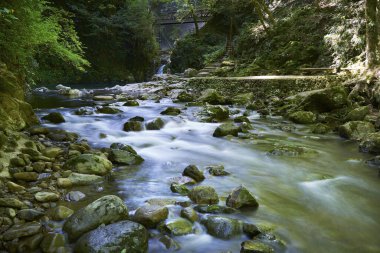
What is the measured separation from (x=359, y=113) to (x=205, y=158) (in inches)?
182

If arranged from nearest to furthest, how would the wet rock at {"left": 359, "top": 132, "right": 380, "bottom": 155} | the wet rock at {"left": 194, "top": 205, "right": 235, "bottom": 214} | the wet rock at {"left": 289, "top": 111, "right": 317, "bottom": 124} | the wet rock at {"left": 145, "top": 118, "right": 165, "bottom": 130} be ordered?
the wet rock at {"left": 194, "top": 205, "right": 235, "bottom": 214}, the wet rock at {"left": 359, "top": 132, "right": 380, "bottom": 155}, the wet rock at {"left": 145, "top": 118, "right": 165, "bottom": 130}, the wet rock at {"left": 289, "top": 111, "right": 317, "bottom": 124}

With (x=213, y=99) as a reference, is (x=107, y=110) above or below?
above

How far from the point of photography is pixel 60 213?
3594mm

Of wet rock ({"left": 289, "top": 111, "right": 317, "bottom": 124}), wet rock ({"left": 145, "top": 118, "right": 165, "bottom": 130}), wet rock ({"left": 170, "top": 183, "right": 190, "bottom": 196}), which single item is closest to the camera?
wet rock ({"left": 170, "top": 183, "right": 190, "bottom": 196})

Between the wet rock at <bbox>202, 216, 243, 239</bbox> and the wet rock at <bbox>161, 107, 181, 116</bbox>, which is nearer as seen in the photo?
the wet rock at <bbox>202, 216, 243, 239</bbox>

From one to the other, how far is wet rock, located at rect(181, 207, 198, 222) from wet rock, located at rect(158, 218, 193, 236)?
0.27 feet

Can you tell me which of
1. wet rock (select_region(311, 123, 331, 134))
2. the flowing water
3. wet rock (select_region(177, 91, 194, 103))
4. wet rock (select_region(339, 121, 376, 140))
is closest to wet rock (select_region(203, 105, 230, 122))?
the flowing water

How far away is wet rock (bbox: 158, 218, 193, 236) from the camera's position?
3447 mm

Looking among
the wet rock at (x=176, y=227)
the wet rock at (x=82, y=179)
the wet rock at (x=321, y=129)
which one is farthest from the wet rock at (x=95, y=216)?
the wet rock at (x=321, y=129)

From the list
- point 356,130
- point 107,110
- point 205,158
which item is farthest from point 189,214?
point 107,110

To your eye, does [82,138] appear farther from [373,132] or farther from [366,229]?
[373,132]

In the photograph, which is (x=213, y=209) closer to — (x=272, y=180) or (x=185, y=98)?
(x=272, y=180)

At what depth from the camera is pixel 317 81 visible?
11.6 metres

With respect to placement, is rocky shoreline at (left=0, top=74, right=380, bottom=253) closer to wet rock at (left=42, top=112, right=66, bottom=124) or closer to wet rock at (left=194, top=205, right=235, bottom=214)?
wet rock at (left=194, top=205, right=235, bottom=214)
